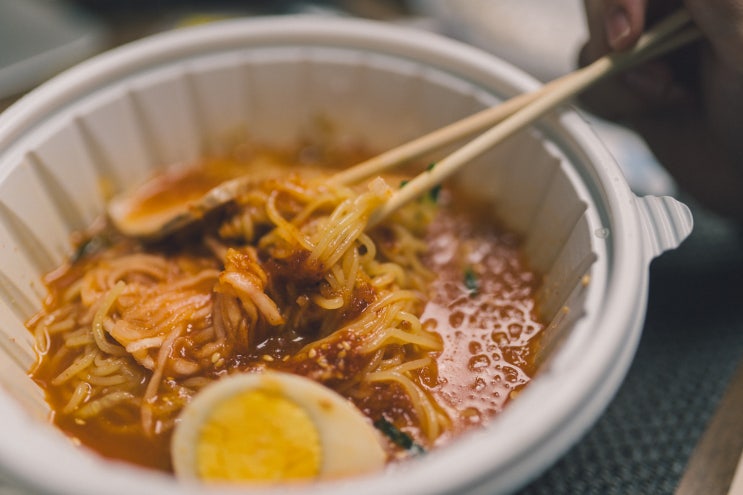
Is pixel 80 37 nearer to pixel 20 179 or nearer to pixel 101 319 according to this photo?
pixel 20 179

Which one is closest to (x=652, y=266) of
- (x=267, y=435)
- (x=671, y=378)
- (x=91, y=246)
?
(x=671, y=378)

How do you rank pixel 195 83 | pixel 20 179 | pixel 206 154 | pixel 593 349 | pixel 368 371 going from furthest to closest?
1. pixel 206 154
2. pixel 195 83
3. pixel 20 179
4. pixel 368 371
5. pixel 593 349

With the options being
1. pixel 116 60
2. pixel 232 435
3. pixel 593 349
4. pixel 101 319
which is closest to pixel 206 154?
pixel 116 60

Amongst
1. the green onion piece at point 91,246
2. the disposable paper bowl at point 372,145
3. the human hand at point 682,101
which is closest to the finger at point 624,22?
the human hand at point 682,101

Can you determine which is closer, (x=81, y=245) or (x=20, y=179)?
(x=20, y=179)

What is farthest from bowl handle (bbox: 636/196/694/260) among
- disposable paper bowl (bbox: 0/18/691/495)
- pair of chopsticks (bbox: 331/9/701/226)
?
pair of chopsticks (bbox: 331/9/701/226)

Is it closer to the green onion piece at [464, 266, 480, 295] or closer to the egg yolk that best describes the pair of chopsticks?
the green onion piece at [464, 266, 480, 295]

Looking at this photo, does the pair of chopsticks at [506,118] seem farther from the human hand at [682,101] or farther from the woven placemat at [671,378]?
the woven placemat at [671,378]
